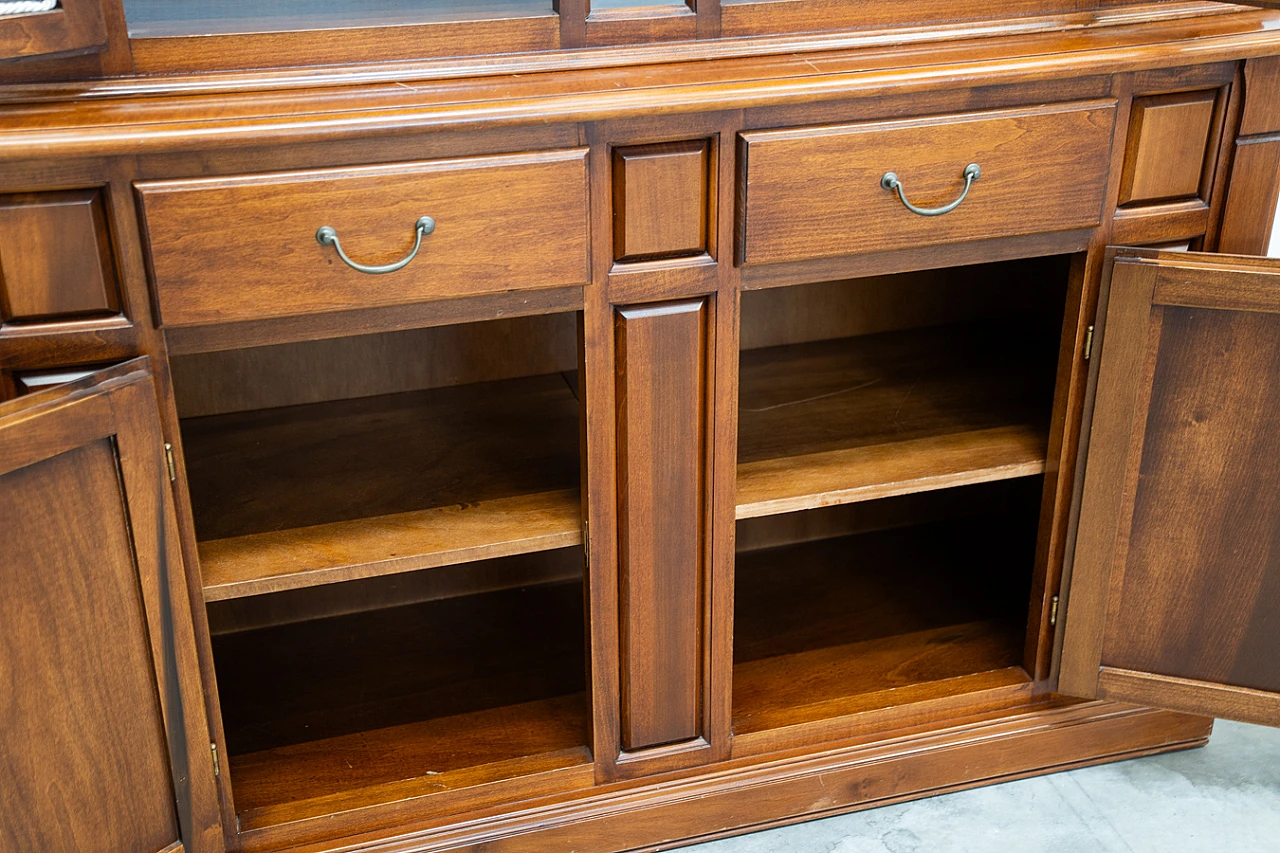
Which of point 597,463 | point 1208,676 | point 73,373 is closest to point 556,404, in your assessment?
point 597,463

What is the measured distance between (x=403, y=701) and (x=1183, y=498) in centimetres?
94

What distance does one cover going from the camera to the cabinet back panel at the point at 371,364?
1.57 m

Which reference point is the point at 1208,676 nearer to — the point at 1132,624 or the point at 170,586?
the point at 1132,624

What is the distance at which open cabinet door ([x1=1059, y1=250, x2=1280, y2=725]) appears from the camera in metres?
1.29

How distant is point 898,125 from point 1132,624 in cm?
66

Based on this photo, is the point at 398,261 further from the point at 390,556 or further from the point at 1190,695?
the point at 1190,695

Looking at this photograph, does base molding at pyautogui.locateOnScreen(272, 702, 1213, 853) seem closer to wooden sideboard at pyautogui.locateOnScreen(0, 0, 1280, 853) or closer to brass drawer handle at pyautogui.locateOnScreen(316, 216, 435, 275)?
wooden sideboard at pyautogui.locateOnScreen(0, 0, 1280, 853)

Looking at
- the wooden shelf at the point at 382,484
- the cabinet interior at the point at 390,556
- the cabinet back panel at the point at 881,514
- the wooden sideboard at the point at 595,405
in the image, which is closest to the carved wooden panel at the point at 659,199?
the wooden sideboard at the point at 595,405

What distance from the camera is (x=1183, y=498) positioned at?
4.54 feet

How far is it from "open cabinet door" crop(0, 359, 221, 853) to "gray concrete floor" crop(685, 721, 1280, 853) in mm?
628

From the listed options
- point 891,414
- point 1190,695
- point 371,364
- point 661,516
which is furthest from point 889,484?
point 371,364

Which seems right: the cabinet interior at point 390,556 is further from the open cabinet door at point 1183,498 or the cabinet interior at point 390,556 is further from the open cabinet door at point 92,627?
the open cabinet door at point 1183,498

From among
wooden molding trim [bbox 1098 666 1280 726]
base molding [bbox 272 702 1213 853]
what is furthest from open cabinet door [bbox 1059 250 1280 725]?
base molding [bbox 272 702 1213 853]

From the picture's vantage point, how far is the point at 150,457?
1094mm
